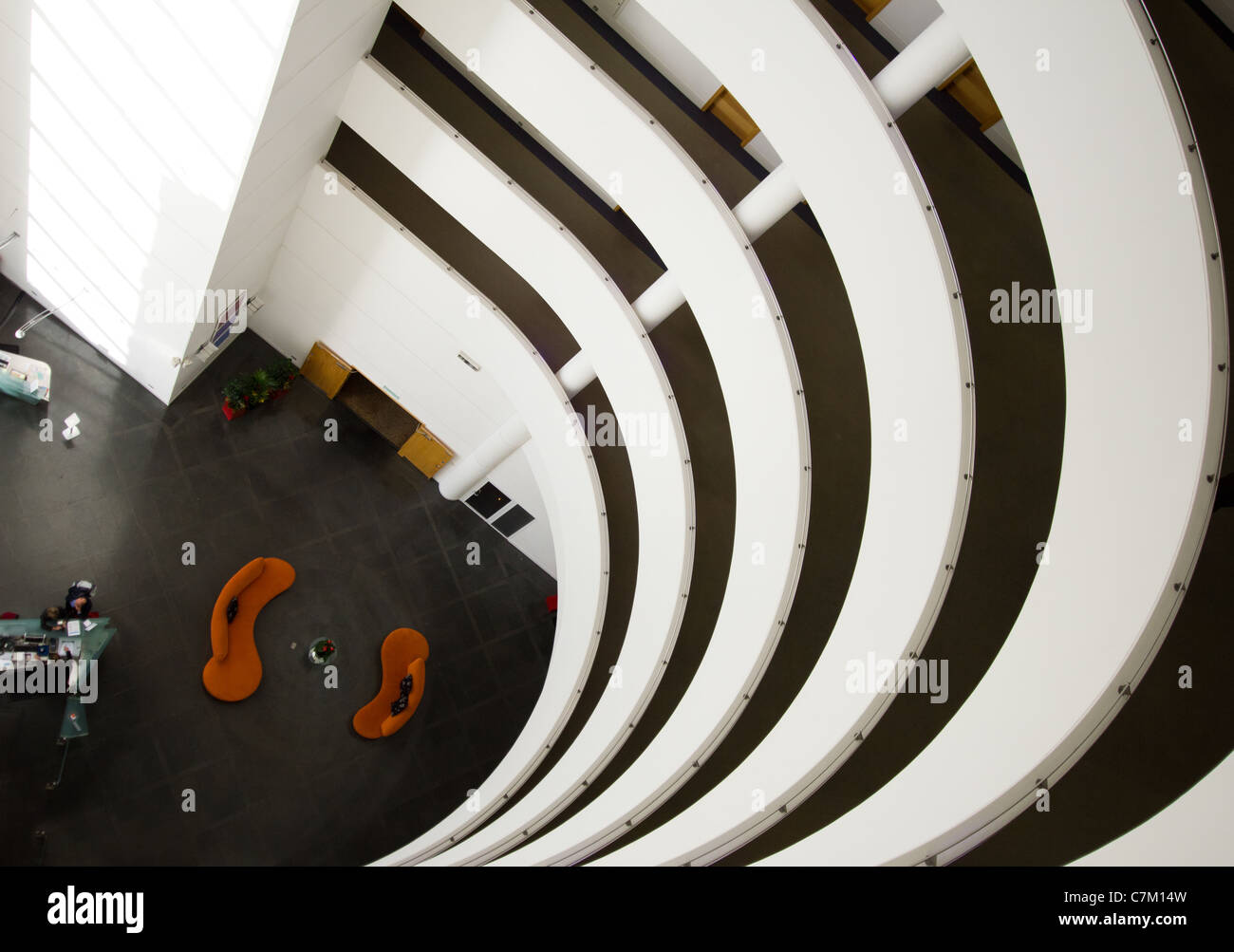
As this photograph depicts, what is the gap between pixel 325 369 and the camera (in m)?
16.0

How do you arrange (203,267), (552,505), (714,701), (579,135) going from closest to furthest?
(714,701) → (579,135) → (203,267) → (552,505)

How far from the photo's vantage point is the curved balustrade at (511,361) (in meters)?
12.1

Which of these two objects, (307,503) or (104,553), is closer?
(104,553)

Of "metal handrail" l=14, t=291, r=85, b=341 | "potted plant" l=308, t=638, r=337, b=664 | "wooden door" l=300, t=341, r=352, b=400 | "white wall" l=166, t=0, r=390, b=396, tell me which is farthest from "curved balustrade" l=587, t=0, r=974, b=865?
"metal handrail" l=14, t=291, r=85, b=341

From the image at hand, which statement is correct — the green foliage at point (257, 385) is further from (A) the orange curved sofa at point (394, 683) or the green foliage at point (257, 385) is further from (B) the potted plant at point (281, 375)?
(A) the orange curved sofa at point (394, 683)

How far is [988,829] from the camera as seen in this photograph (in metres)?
5.61

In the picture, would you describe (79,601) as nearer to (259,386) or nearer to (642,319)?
(259,386)

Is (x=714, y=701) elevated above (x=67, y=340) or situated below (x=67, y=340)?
below

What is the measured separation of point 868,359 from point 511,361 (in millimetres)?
6615

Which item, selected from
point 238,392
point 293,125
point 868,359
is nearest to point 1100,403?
point 868,359

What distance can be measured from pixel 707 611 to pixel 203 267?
8.60 meters

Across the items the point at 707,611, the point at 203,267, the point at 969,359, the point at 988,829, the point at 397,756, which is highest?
the point at 203,267
